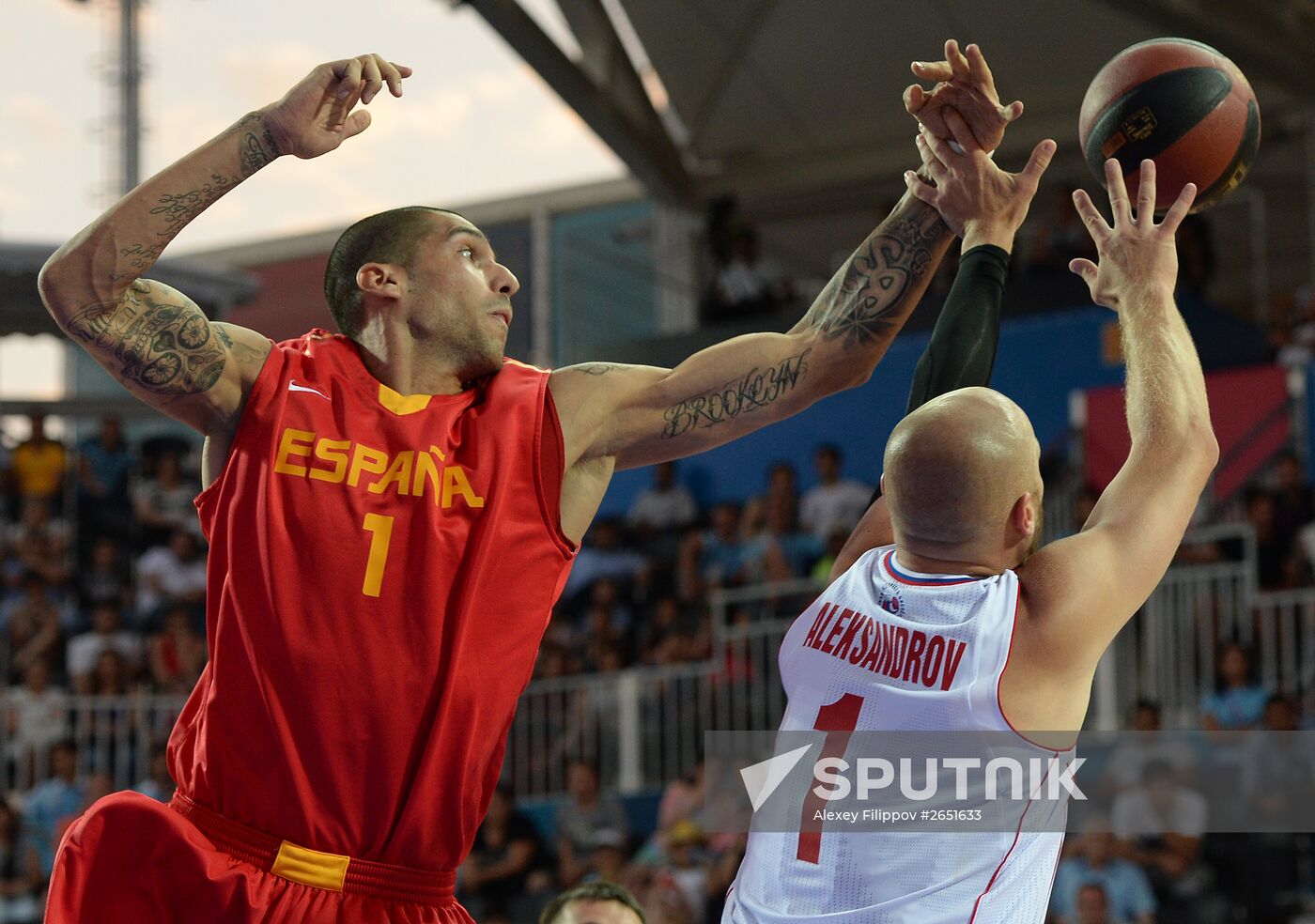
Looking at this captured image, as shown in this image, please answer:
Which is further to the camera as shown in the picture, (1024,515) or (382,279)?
(382,279)

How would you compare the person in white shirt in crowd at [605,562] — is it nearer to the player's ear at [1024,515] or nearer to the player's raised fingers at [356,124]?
the player's raised fingers at [356,124]

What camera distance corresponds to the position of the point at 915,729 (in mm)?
2561

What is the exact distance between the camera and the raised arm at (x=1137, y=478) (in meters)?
2.50

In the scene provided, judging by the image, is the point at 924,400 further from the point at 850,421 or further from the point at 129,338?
the point at 850,421

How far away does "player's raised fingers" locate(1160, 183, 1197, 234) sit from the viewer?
2.95m

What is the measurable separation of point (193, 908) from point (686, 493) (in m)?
11.6

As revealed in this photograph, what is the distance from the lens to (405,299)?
3.39 meters

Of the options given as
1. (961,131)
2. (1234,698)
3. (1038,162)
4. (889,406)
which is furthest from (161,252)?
(889,406)

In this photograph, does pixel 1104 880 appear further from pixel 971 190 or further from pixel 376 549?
pixel 376 549

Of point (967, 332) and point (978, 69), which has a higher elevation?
point (978, 69)

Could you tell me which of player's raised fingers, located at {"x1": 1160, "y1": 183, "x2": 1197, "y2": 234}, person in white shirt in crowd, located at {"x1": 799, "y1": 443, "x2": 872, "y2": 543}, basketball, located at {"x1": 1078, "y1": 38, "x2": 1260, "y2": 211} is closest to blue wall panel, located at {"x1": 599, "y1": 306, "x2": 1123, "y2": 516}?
person in white shirt in crowd, located at {"x1": 799, "y1": 443, "x2": 872, "y2": 543}

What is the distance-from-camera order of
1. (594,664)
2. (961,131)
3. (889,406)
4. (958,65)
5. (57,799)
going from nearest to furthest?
(958,65), (961,131), (57,799), (594,664), (889,406)

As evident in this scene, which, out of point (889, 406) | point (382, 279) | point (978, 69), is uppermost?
point (889, 406)

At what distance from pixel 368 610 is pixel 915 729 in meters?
1.14
